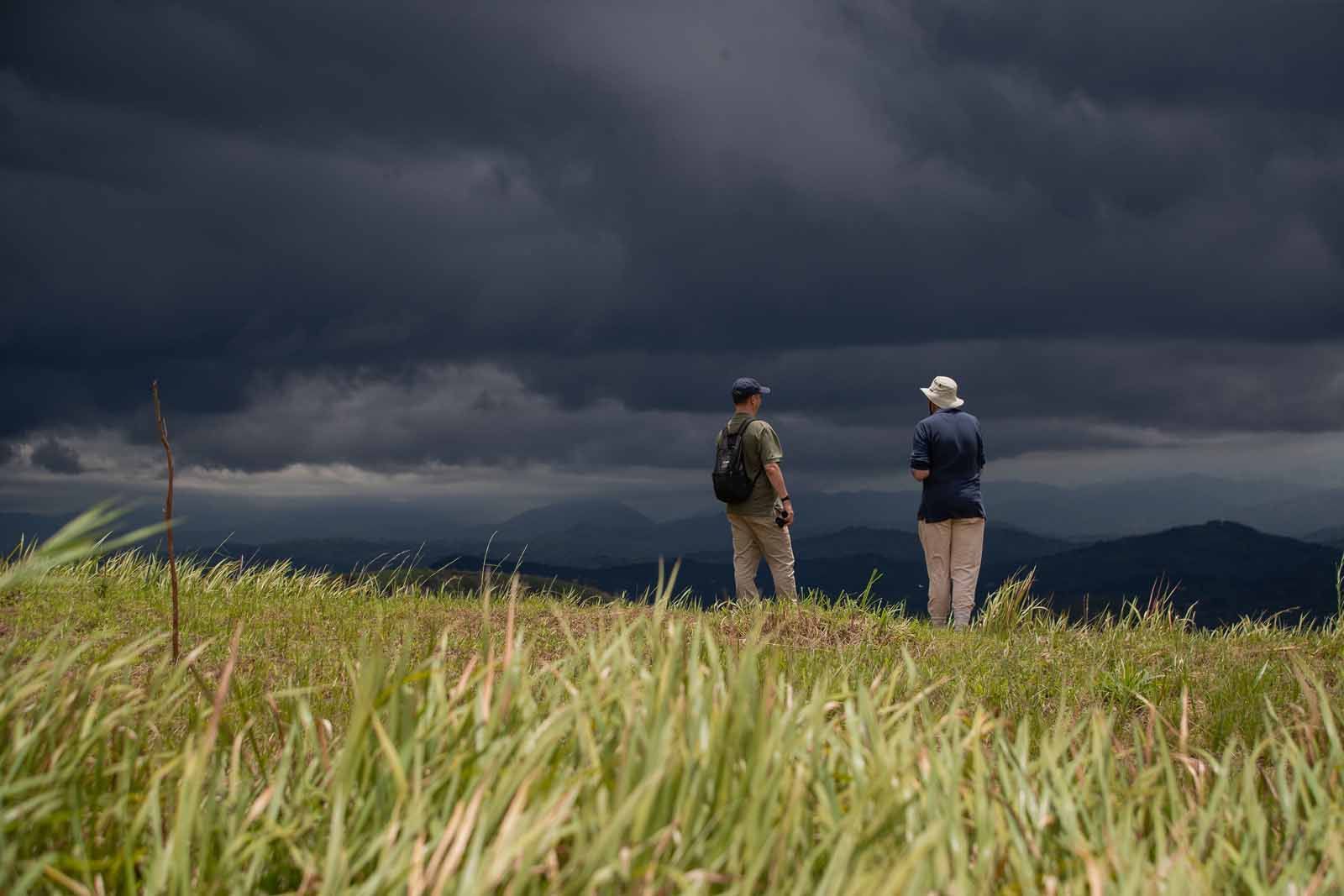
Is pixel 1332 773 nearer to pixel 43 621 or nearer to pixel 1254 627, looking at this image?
pixel 1254 627

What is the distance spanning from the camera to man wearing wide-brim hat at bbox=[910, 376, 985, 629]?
414 inches

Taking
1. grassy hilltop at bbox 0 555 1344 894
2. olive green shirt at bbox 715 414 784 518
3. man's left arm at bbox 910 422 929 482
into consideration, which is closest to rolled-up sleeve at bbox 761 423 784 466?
olive green shirt at bbox 715 414 784 518

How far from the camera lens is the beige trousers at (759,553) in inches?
435

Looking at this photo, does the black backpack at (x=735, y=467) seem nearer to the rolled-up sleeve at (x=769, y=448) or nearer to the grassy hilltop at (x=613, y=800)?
the rolled-up sleeve at (x=769, y=448)

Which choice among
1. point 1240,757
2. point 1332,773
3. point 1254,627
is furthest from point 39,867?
point 1254,627

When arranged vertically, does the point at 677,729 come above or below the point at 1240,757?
above

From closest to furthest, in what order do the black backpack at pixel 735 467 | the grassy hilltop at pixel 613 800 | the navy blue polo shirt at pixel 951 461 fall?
the grassy hilltop at pixel 613 800 < the navy blue polo shirt at pixel 951 461 < the black backpack at pixel 735 467

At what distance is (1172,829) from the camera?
2613mm

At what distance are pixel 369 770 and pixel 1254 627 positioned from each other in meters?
9.81

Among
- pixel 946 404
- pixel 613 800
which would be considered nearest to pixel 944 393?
pixel 946 404

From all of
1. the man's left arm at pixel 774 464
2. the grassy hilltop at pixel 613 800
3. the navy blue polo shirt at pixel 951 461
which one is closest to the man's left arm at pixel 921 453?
the navy blue polo shirt at pixel 951 461

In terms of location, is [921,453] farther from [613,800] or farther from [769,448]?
[613,800]

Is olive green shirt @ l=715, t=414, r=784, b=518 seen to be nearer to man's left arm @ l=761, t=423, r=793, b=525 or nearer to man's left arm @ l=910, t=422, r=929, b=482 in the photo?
man's left arm @ l=761, t=423, r=793, b=525

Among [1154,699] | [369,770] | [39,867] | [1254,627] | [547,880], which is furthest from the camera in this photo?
[1254,627]
